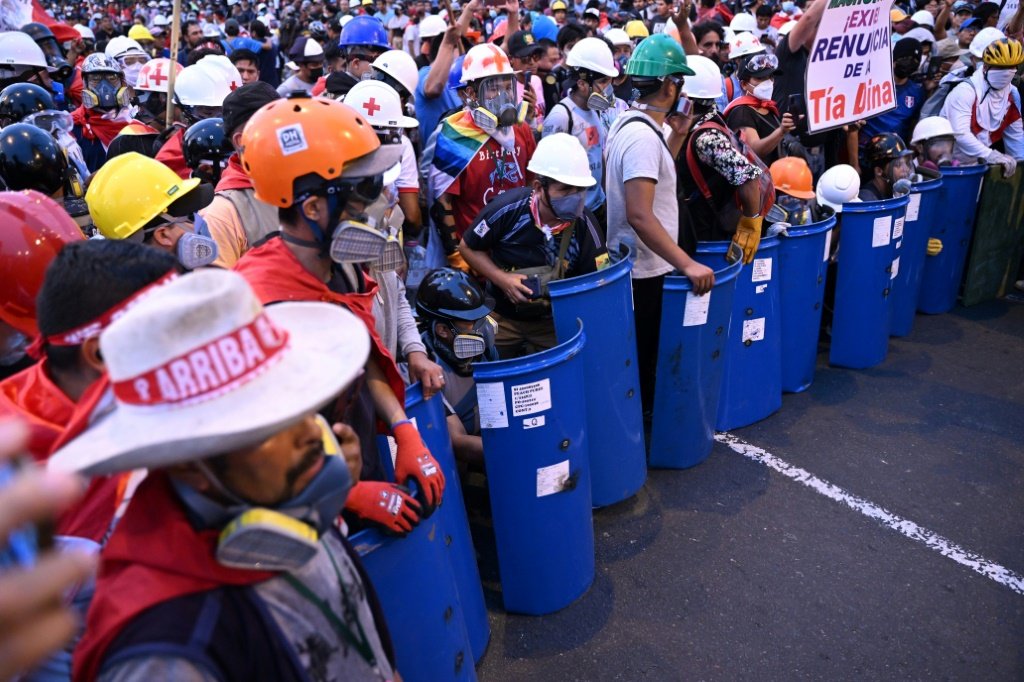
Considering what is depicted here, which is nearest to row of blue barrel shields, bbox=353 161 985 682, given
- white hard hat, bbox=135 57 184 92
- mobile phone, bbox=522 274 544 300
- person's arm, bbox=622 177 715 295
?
person's arm, bbox=622 177 715 295

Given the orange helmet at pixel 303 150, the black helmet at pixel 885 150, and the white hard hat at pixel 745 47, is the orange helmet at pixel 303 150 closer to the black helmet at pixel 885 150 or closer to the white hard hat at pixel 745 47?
the black helmet at pixel 885 150

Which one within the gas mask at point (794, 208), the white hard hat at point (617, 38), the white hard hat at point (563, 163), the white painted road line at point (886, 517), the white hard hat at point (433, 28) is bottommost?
the white painted road line at point (886, 517)

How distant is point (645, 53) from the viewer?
14.1 ft

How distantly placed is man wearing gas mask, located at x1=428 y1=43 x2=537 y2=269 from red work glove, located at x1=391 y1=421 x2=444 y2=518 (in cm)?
279

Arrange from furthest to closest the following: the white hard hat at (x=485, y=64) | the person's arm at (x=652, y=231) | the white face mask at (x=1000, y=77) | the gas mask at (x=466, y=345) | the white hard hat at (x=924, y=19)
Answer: the white hard hat at (x=924, y=19) < the white face mask at (x=1000, y=77) < the white hard hat at (x=485, y=64) < the person's arm at (x=652, y=231) < the gas mask at (x=466, y=345)

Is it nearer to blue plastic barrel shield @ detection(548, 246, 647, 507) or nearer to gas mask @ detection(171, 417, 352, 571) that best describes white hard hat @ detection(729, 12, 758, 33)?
blue plastic barrel shield @ detection(548, 246, 647, 507)

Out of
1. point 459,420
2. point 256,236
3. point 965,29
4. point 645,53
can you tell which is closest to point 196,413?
point 256,236

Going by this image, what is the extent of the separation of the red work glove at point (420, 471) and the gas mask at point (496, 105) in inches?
128

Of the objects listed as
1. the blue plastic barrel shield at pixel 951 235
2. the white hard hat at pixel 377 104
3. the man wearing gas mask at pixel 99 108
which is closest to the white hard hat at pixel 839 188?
the blue plastic barrel shield at pixel 951 235

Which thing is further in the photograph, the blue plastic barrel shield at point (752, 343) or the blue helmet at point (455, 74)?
the blue helmet at point (455, 74)

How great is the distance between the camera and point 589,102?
6.16 m

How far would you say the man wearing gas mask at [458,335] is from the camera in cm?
364

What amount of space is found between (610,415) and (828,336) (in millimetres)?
3443

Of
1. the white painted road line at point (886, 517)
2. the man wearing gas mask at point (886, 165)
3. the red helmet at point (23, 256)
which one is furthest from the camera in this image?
the man wearing gas mask at point (886, 165)
